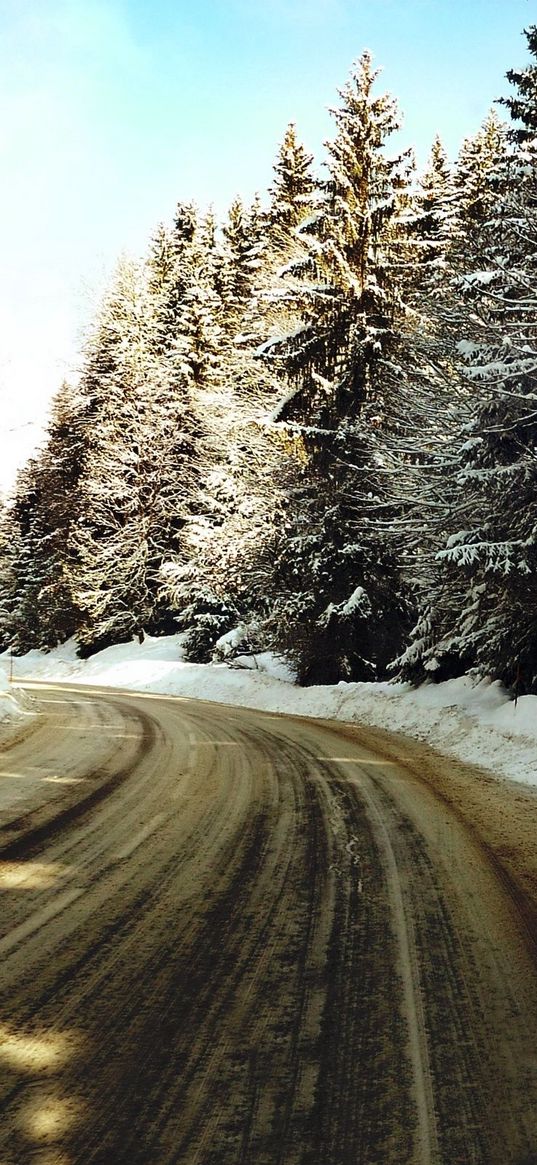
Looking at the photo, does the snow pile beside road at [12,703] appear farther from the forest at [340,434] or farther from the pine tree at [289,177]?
the pine tree at [289,177]

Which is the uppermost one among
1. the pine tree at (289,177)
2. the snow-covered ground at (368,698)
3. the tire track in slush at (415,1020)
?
the pine tree at (289,177)

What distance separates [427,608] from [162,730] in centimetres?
568

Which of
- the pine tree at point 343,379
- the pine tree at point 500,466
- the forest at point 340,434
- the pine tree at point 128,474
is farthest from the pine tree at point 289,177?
the pine tree at point 500,466

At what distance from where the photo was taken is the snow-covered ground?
9.56 meters

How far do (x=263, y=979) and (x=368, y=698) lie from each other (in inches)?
450

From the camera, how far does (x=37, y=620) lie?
39281 mm

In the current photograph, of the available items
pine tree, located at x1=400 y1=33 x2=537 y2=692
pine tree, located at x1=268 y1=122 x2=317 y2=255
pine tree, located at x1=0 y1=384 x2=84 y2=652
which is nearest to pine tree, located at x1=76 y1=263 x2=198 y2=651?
pine tree, located at x1=0 y1=384 x2=84 y2=652

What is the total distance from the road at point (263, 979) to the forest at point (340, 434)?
19.0 feet

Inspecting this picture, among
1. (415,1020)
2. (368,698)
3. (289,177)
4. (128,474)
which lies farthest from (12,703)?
(289,177)

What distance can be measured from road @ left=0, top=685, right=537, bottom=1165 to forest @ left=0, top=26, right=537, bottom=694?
5799mm

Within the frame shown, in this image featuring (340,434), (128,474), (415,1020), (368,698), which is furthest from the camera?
(128,474)

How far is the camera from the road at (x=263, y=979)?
2.22 meters

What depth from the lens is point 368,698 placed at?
1436 cm

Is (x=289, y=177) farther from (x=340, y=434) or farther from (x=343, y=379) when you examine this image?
(x=340, y=434)
